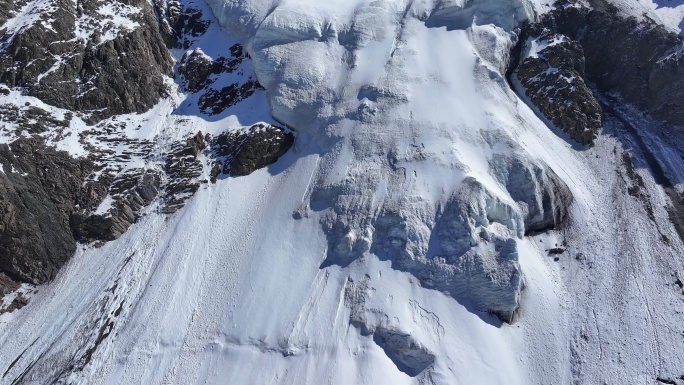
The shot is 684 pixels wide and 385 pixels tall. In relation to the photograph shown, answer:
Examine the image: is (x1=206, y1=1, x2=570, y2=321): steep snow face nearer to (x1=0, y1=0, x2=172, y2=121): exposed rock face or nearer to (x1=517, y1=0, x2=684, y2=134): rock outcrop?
(x1=517, y1=0, x2=684, y2=134): rock outcrop

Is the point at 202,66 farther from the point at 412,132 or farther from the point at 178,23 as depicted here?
the point at 412,132

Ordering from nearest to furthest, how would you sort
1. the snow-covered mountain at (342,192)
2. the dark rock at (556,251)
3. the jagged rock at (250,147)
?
1. the snow-covered mountain at (342,192)
2. the dark rock at (556,251)
3. the jagged rock at (250,147)

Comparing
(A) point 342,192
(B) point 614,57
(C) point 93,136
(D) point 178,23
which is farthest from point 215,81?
(B) point 614,57

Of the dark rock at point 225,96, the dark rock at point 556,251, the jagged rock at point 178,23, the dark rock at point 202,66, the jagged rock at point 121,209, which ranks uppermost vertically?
the jagged rock at point 178,23

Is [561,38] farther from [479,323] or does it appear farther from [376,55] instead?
[479,323]

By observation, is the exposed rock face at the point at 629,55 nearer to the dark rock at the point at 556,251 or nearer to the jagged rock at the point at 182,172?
the dark rock at the point at 556,251

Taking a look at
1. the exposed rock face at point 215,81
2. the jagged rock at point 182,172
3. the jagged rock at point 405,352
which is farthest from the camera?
the exposed rock face at point 215,81

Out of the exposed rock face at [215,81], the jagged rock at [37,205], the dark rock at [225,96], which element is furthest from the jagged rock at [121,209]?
the exposed rock face at [215,81]
